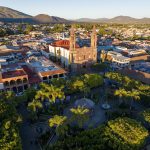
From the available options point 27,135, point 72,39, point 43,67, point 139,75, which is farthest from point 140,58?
point 27,135

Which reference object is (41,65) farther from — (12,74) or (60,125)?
(60,125)

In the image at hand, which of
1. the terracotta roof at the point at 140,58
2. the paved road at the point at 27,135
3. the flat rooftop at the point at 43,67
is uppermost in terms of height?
the flat rooftop at the point at 43,67

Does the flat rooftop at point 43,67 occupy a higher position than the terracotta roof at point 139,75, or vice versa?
the flat rooftop at point 43,67

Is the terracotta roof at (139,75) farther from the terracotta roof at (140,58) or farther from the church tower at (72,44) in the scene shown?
the church tower at (72,44)

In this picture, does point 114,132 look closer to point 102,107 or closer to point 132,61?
point 102,107

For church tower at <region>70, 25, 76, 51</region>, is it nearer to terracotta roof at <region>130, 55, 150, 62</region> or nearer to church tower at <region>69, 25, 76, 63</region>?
church tower at <region>69, 25, 76, 63</region>

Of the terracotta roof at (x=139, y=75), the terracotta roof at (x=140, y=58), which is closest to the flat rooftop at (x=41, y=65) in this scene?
the terracotta roof at (x=139, y=75)

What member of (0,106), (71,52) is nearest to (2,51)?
(71,52)

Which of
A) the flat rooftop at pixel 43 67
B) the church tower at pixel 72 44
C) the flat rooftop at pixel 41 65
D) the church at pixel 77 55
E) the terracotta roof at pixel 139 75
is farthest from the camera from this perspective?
the church at pixel 77 55

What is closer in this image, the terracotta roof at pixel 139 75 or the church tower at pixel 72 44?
the terracotta roof at pixel 139 75

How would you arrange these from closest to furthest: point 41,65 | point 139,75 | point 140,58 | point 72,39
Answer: point 139,75, point 41,65, point 72,39, point 140,58

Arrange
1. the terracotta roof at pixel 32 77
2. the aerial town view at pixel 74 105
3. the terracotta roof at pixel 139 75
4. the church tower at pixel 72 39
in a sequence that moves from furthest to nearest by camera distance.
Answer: the church tower at pixel 72 39, the terracotta roof at pixel 139 75, the terracotta roof at pixel 32 77, the aerial town view at pixel 74 105
